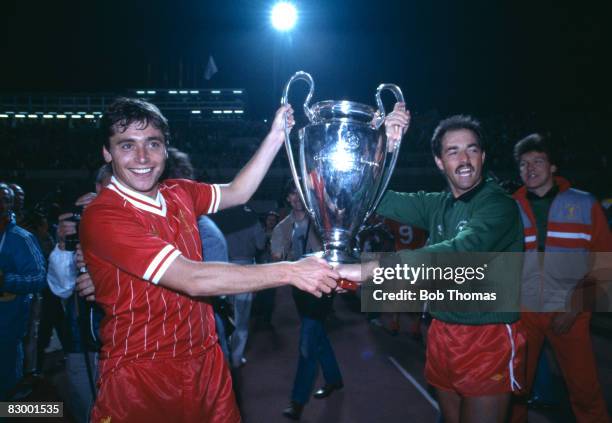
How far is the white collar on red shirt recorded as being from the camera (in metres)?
1.80

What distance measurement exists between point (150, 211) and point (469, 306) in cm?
164

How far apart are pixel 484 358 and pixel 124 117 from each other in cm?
204

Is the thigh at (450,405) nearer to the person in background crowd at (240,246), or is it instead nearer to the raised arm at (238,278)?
the raised arm at (238,278)

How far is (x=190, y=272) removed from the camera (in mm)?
1590

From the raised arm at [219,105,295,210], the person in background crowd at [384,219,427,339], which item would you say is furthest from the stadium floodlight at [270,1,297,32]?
the raised arm at [219,105,295,210]

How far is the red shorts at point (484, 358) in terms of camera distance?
208cm

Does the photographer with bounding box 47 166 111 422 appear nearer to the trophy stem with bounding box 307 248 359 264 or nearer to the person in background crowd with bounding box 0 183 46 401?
the person in background crowd with bounding box 0 183 46 401

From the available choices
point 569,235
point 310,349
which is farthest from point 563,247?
point 310,349

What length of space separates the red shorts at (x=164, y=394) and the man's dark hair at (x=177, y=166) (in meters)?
1.35

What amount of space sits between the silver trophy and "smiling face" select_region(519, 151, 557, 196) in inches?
76.8

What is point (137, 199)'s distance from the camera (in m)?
1.82

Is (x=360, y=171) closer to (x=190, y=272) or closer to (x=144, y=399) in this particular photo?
(x=190, y=272)

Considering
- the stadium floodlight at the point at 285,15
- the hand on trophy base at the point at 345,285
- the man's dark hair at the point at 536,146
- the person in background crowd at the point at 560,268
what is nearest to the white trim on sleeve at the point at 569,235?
the person in background crowd at the point at 560,268

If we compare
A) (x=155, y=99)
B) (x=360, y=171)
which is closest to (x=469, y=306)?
(x=360, y=171)
